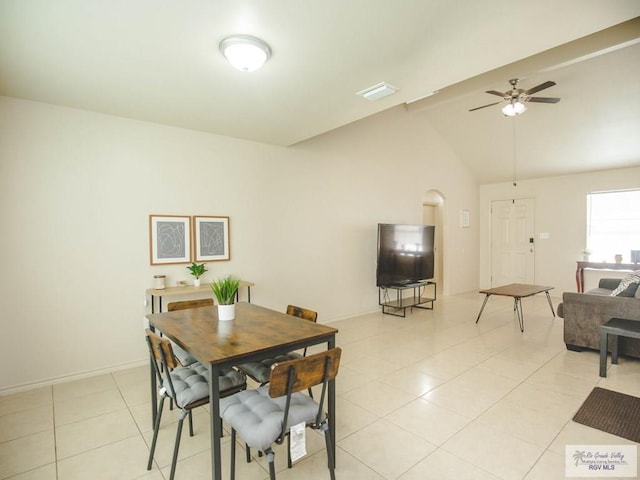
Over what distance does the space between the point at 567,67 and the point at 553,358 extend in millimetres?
3724

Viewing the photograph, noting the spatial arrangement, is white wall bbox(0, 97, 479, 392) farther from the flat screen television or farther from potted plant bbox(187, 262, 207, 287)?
the flat screen television

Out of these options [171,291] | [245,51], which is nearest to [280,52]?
[245,51]

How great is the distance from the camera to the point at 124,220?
3535mm

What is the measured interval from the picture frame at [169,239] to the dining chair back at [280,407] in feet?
7.50

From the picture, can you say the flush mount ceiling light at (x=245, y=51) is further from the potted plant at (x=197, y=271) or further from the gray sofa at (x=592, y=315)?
the gray sofa at (x=592, y=315)

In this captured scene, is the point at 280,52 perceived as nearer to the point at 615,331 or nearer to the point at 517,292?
the point at 615,331

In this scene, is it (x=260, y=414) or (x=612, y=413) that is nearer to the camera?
(x=260, y=414)

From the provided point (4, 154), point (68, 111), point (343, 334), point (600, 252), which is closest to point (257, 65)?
point (68, 111)

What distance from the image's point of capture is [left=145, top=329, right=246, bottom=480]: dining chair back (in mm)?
A: 1875

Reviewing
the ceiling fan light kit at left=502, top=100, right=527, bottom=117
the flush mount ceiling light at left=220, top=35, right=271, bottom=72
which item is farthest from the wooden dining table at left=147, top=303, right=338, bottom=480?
the ceiling fan light kit at left=502, top=100, right=527, bottom=117

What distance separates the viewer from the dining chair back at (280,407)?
5.22 feet

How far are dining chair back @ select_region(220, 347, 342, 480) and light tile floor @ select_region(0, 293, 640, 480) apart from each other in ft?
1.54

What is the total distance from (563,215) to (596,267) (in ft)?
4.10

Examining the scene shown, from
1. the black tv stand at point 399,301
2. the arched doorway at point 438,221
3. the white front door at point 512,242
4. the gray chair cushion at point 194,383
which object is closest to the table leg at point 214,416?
the gray chair cushion at point 194,383
